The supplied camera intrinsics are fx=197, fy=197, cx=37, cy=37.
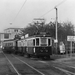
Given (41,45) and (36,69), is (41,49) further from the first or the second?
(36,69)

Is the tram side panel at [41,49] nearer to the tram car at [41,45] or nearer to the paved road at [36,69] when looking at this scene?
the tram car at [41,45]

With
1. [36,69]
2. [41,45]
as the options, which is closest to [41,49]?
[41,45]

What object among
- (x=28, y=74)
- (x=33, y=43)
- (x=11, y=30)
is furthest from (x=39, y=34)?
(x=11, y=30)

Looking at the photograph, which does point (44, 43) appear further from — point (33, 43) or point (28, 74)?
point (28, 74)

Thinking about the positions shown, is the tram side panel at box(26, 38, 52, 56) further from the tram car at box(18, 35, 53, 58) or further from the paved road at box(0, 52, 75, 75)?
the paved road at box(0, 52, 75, 75)

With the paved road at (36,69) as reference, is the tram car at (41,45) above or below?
above

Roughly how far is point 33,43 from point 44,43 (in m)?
1.39

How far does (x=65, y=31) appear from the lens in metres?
47.1

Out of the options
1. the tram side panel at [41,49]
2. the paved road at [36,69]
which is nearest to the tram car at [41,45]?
the tram side panel at [41,49]

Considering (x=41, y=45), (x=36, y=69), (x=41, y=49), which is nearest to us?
(x=36, y=69)

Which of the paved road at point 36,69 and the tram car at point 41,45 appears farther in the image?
the tram car at point 41,45

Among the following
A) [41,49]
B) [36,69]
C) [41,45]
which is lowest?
[36,69]

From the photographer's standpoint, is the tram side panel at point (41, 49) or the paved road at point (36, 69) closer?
the paved road at point (36, 69)

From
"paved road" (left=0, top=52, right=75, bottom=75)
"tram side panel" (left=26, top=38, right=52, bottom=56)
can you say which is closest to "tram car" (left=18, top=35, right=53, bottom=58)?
"tram side panel" (left=26, top=38, right=52, bottom=56)
